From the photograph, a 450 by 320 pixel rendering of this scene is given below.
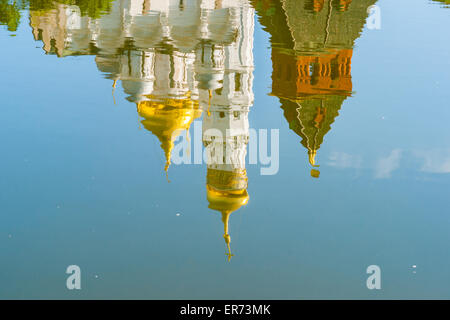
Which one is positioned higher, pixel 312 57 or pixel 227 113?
pixel 312 57

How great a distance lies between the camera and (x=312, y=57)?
35.4 m

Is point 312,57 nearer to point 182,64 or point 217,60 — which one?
point 217,60

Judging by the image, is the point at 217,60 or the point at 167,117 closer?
the point at 167,117

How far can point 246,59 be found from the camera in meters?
38.5

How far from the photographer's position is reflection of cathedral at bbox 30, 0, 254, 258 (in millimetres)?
30688

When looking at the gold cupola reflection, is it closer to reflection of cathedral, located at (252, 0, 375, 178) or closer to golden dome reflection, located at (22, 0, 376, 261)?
golden dome reflection, located at (22, 0, 376, 261)

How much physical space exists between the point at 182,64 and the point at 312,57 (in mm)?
6788

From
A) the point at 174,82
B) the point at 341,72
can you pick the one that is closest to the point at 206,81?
the point at 174,82

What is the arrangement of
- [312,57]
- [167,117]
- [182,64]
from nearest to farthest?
1. [167,117]
2. [312,57]
3. [182,64]

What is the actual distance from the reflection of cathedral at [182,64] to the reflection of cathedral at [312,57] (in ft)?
5.98

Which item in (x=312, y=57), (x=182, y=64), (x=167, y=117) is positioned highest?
(x=312, y=57)

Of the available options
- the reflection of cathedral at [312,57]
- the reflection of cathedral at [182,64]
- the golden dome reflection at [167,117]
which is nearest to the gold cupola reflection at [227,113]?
the reflection of cathedral at [182,64]

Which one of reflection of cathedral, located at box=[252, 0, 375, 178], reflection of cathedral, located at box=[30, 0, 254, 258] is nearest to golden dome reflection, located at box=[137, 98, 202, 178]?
reflection of cathedral, located at box=[30, 0, 254, 258]

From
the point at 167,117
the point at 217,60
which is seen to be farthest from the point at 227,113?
the point at 217,60
